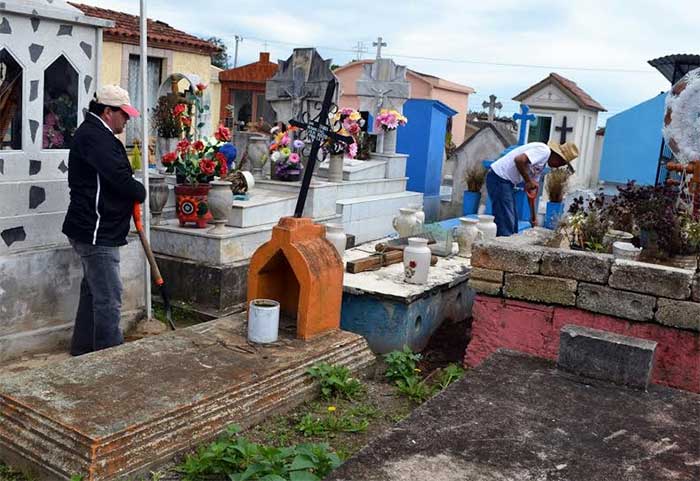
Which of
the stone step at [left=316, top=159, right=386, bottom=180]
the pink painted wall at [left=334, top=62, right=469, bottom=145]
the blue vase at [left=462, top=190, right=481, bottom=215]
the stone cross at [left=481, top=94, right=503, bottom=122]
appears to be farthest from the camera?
the pink painted wall at [left=334, top=62, right=469, bottom=145]

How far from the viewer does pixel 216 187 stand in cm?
661

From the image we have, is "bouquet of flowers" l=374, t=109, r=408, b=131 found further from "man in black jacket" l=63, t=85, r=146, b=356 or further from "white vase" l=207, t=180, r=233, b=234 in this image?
"man in black jacket" l=63, t=85, r=146, b=356

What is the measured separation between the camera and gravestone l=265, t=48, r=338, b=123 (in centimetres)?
998

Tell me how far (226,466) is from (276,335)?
1.41 m

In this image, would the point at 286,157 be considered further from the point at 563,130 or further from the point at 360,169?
the point at 563,130

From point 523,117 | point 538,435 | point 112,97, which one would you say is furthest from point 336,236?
point 523,117

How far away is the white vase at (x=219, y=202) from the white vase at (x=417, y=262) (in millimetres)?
1815

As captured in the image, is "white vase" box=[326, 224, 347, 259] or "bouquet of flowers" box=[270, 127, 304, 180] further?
"bouquet of flowers" box=[270, 127, 304, 180]

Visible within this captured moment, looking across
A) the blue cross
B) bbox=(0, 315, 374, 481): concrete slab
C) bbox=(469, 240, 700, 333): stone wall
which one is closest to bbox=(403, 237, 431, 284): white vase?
bbox=(469, 240, 700, 333): stone wall

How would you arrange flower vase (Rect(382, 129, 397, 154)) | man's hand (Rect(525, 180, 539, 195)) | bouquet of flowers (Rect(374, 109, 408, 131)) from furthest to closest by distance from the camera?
flower vase (Rect(382, 129, 397, 154)) → bouquet of flowers (Rect(374, 109, 408, 131)) → man's hand (Rect(525, 180, 539, 195))

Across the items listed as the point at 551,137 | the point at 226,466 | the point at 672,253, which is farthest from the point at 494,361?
the point at 551,137

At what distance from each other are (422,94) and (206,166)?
1644cm

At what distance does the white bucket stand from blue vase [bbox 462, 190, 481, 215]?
331 inches

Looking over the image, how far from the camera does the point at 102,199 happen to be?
4797 mm
